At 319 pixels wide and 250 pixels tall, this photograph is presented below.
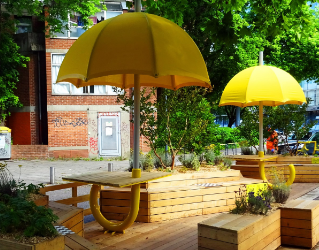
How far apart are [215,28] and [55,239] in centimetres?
471

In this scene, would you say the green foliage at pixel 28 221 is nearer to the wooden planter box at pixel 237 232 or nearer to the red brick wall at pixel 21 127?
the wooden planter box at pixel 237 232

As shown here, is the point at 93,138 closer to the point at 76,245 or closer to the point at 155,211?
the point at 155,211

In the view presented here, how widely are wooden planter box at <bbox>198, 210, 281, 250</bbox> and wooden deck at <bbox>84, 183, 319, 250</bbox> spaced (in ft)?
2.15

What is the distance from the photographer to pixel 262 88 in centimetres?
916

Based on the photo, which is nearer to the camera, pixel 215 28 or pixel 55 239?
pixel 55 239

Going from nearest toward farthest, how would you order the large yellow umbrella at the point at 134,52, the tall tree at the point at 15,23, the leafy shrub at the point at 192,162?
the large yellow umbrella at the point at 134,52 < the leafy shrub at the point at 192,162 < the tall tree at the point at 15,23

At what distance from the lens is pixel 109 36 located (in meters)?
4.89

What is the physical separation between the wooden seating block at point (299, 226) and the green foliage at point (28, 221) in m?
3.42

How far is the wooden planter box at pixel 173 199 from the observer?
→ 6.86m

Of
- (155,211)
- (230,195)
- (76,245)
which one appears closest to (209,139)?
(230,195)

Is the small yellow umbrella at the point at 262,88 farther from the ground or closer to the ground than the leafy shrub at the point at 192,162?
farther from the ground

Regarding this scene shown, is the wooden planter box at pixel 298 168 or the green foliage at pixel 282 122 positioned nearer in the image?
the wooden planter box at pixel 298 168

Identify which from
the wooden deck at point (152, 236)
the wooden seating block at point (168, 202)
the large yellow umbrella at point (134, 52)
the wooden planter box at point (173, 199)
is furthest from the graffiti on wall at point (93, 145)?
the large yellow umbrella at point (134, 52)

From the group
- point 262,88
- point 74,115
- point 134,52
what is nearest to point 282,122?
point 262,88
